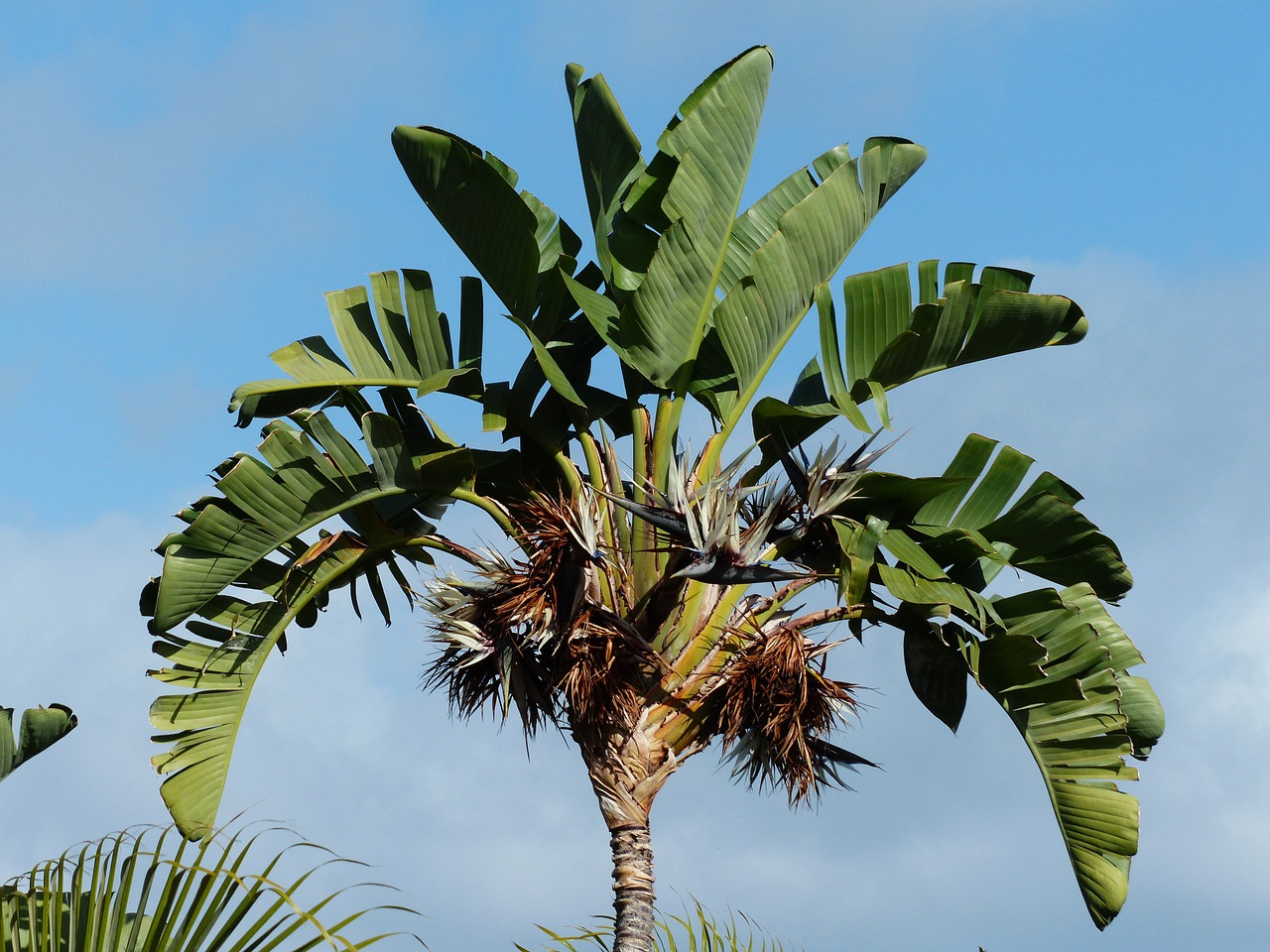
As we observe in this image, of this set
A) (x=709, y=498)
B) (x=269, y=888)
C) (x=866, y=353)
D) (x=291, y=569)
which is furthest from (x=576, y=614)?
(x=269, y=888)

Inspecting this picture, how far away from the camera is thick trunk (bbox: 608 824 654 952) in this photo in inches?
297

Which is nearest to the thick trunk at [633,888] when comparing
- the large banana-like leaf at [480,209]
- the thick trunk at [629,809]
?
the thick trunk at [629,809]

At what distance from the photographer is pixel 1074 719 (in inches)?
309

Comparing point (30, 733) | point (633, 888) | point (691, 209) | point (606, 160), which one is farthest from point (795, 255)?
point (30, 733)

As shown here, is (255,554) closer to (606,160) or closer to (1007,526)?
(606,160)

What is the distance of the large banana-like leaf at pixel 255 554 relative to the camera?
302 inches

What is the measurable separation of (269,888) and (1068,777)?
4.55 meters

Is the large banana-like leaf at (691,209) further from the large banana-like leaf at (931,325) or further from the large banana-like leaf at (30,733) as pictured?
the large banana-like leaf at (30,733)

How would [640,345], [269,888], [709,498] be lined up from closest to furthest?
[269,888]
[709,498]
[640,345]

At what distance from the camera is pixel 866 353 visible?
27.0 feet

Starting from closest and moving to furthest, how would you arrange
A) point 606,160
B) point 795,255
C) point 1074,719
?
1. point 1074,719
2. point 795,255
3. point 606,160

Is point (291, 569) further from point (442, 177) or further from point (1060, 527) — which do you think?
point (1060, 527)

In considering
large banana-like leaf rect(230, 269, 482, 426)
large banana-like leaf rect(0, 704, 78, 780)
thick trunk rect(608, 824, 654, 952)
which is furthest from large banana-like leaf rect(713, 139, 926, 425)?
large banana-like leaf rect(0, 704, 78, 780)

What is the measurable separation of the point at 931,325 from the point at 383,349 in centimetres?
316
